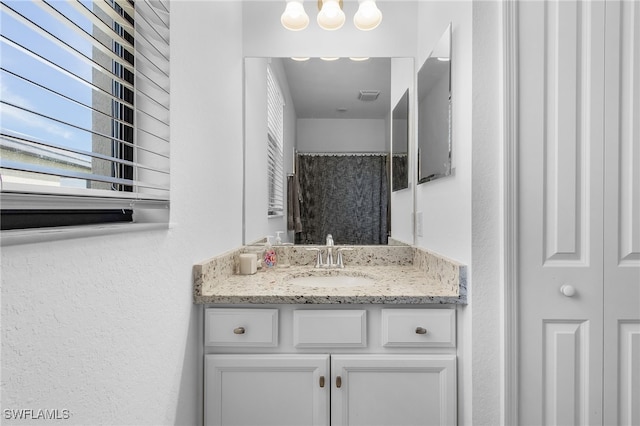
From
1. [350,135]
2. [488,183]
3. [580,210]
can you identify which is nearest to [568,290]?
[580,210]


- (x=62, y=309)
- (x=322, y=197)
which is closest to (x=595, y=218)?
(x=322, y=197)

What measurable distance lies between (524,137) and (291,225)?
1201 millimetres

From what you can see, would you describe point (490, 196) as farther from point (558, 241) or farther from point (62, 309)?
point (62, 309)

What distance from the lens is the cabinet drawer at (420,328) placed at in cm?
127

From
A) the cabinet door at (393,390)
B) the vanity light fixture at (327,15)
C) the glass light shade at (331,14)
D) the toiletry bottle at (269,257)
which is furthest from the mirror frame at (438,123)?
the toiletry bottle at (269,257)

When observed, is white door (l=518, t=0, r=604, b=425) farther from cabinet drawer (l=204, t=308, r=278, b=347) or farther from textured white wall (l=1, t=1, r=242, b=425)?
textured white wall (l=1, t=1, r=242, b=425)

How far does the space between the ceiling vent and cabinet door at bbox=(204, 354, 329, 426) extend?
1.35 m

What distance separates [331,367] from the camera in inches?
50.3

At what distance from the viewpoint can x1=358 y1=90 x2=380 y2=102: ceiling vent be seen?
6.33 ft

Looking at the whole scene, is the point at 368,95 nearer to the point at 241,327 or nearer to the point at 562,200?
the point at 562,200

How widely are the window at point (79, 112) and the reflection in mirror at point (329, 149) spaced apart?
890 mm

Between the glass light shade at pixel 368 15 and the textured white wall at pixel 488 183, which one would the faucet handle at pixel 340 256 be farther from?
the glass light shade at pixel 368 15

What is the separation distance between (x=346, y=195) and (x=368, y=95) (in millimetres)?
563

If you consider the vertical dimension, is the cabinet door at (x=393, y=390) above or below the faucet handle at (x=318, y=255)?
below
